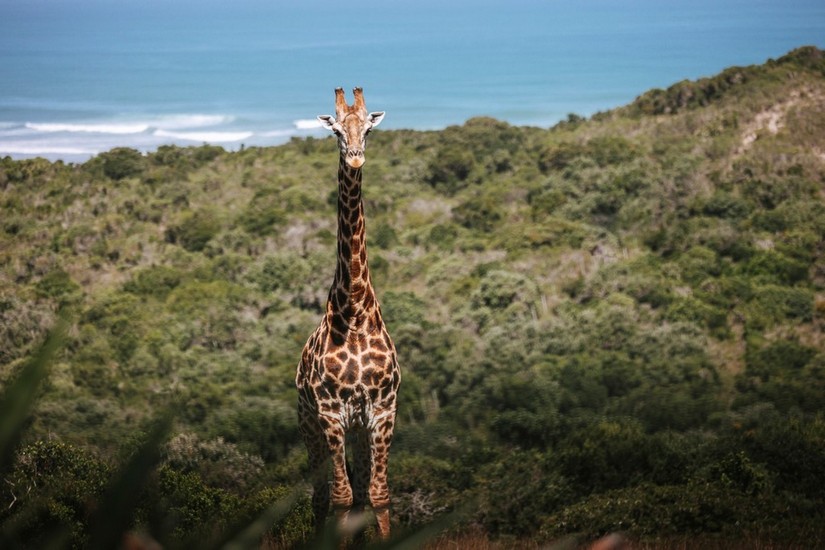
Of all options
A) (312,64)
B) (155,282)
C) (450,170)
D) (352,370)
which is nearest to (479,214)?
(450,170)

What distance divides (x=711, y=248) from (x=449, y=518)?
32.1 meters

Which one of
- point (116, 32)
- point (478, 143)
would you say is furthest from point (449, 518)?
point (116, 32)

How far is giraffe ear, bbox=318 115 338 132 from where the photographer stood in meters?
6.50

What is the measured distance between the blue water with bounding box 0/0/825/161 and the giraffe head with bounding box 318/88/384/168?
37279 mm

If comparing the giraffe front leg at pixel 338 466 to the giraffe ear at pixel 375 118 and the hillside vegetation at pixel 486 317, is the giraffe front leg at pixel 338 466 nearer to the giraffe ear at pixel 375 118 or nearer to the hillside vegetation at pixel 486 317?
the hillside vegetation at pixel 486 317

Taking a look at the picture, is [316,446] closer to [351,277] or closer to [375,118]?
[351,277]

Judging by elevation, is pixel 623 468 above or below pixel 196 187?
below

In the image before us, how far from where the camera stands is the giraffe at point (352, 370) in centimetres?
670

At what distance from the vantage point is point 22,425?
157cm

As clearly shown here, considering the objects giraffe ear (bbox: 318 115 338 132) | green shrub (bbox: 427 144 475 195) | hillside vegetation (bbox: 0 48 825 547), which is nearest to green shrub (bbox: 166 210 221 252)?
hillside vegetation (bbox: 0 48 825 547)

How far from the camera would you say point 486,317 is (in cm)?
2852

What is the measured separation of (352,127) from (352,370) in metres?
1.48

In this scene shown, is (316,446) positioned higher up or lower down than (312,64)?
lower down

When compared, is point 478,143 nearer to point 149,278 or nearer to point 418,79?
point 149,278
